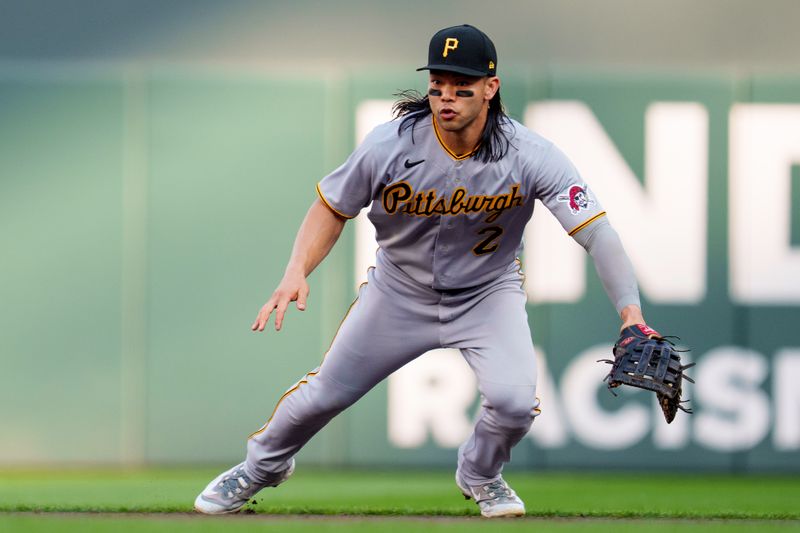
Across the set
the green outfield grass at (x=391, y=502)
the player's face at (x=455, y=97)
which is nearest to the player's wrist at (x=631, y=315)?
the green outfield grass at (x=391, y=502)

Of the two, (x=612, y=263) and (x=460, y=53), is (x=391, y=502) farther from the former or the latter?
(x=460, y=53)

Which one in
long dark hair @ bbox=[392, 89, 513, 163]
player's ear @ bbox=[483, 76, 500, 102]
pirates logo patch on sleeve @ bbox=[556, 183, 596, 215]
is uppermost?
player's ear @ bbox=[483, 76, 500, 102]

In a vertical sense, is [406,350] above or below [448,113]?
below

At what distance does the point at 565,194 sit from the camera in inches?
184

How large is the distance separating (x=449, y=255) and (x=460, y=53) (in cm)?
72

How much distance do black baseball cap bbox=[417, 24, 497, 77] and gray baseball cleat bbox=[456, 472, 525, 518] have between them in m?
1.47

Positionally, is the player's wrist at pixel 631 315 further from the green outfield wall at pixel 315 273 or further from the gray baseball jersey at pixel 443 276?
the green outfield wall at pixel 315 273

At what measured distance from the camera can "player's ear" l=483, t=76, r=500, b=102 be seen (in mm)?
4742

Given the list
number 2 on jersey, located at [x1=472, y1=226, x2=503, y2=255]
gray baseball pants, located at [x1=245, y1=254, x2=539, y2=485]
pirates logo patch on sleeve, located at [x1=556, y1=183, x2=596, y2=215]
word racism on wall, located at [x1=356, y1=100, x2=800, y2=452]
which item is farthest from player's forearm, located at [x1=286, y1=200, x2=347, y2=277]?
word racism on wall, located at [x1=356, y1=100, x2=800, y2=452]

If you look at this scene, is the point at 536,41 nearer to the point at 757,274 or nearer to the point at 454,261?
the point at 757,274

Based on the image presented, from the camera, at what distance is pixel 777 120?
721 cm

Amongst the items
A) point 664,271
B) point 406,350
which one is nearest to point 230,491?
point 406,350

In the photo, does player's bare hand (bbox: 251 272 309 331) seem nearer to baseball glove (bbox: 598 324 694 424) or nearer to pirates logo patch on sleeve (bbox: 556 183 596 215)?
pirates logo patch on sleeve (bbox: 556 183 596 215)

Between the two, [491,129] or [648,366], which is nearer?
[648,366]
